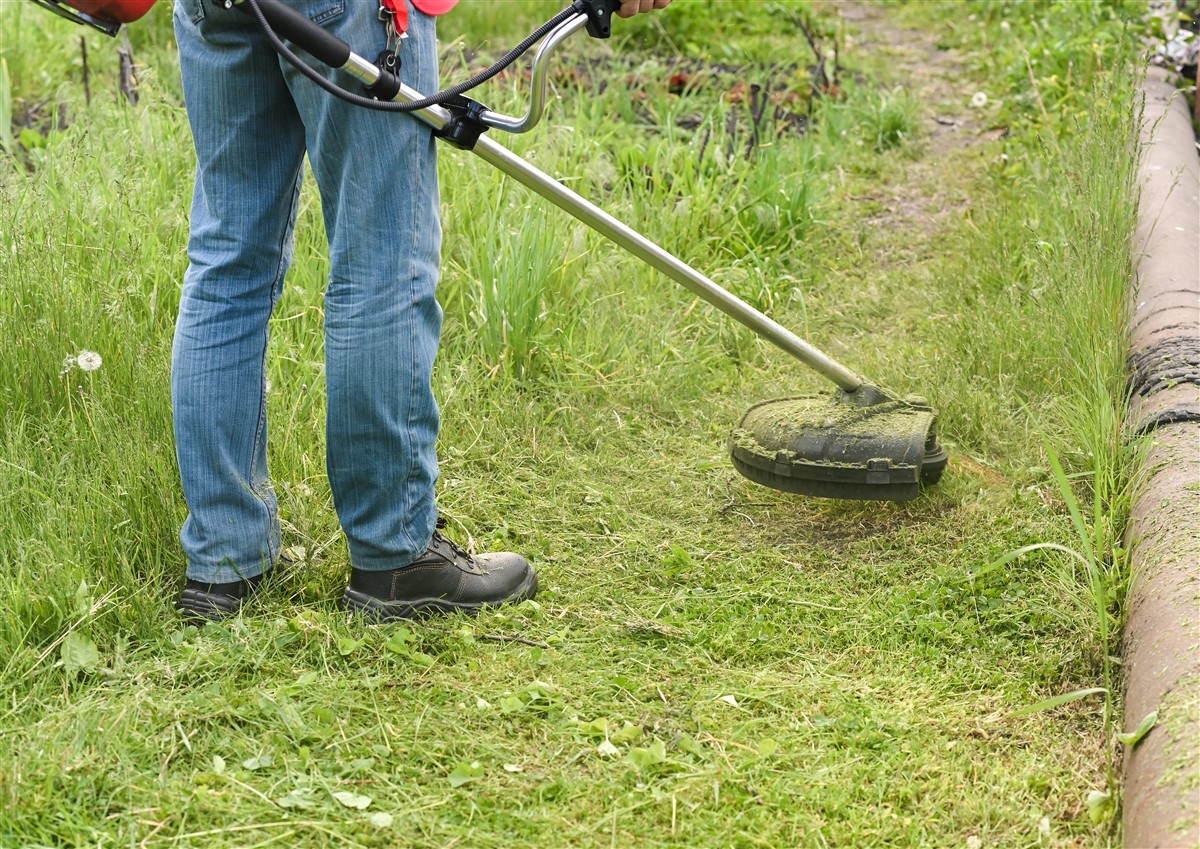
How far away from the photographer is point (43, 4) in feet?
6.67

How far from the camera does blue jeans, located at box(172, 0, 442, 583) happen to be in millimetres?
2129

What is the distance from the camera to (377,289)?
2.20 m

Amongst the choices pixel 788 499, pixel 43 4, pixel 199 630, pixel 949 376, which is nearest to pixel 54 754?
pixel 199 630

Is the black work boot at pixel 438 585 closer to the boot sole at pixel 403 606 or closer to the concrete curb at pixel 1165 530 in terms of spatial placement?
the boot sole at pixel 403 606

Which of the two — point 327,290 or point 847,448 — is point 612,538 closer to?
point 847,448

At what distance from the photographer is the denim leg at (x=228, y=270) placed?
7.13ft

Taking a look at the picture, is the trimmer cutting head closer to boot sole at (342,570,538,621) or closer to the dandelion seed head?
boot sole at (342,570,538,621)

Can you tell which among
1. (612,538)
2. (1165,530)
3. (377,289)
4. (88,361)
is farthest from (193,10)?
(1165,530)

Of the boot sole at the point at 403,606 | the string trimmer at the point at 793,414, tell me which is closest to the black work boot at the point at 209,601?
the boot sole at the point at 403,606

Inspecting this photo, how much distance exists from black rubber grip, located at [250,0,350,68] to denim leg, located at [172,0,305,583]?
0.14 metres

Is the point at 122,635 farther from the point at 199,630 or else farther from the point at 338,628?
the point at 338,628

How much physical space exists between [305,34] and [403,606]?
3.44 ft

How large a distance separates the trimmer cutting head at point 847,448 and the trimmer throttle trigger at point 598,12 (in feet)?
3.30

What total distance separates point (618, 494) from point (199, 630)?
108cm
